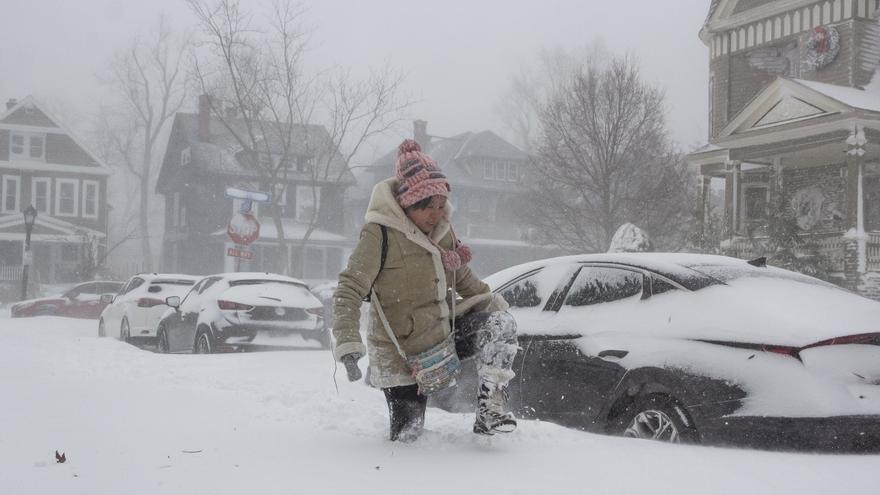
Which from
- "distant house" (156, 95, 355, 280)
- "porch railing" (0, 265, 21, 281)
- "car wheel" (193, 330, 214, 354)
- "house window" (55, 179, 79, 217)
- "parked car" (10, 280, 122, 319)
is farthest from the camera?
"house window" (55, 179, 79, 217)

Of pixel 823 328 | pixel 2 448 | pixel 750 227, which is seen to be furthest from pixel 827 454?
pixel 750 227

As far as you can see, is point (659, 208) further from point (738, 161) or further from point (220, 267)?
point (220, 267)

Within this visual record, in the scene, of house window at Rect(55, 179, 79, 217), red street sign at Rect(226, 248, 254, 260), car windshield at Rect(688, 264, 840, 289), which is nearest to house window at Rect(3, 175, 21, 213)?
house window at Rect(55, 179, 79, 217)

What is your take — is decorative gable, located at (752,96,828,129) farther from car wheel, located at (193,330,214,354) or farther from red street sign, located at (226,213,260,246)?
car wheel, located at (193,330,214,354)

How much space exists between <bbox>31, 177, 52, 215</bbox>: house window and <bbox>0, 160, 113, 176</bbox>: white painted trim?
1.90ft

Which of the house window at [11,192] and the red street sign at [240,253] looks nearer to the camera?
Result: the red street sign at [240,253]

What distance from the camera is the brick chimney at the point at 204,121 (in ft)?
141

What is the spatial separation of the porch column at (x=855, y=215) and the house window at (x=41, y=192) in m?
38.9

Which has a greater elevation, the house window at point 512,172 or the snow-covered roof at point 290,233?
the house window at point 512,172

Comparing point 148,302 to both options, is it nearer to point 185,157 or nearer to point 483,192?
point 185,157

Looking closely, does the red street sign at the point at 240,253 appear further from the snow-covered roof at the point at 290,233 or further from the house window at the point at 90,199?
the house window at the point at 90,199

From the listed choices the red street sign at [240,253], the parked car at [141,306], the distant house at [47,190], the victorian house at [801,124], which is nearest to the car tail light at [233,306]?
the parked car at [141,306]

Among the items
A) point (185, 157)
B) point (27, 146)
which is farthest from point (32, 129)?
point (185, 157)

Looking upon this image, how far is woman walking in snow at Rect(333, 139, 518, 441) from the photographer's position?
13.2 ft
